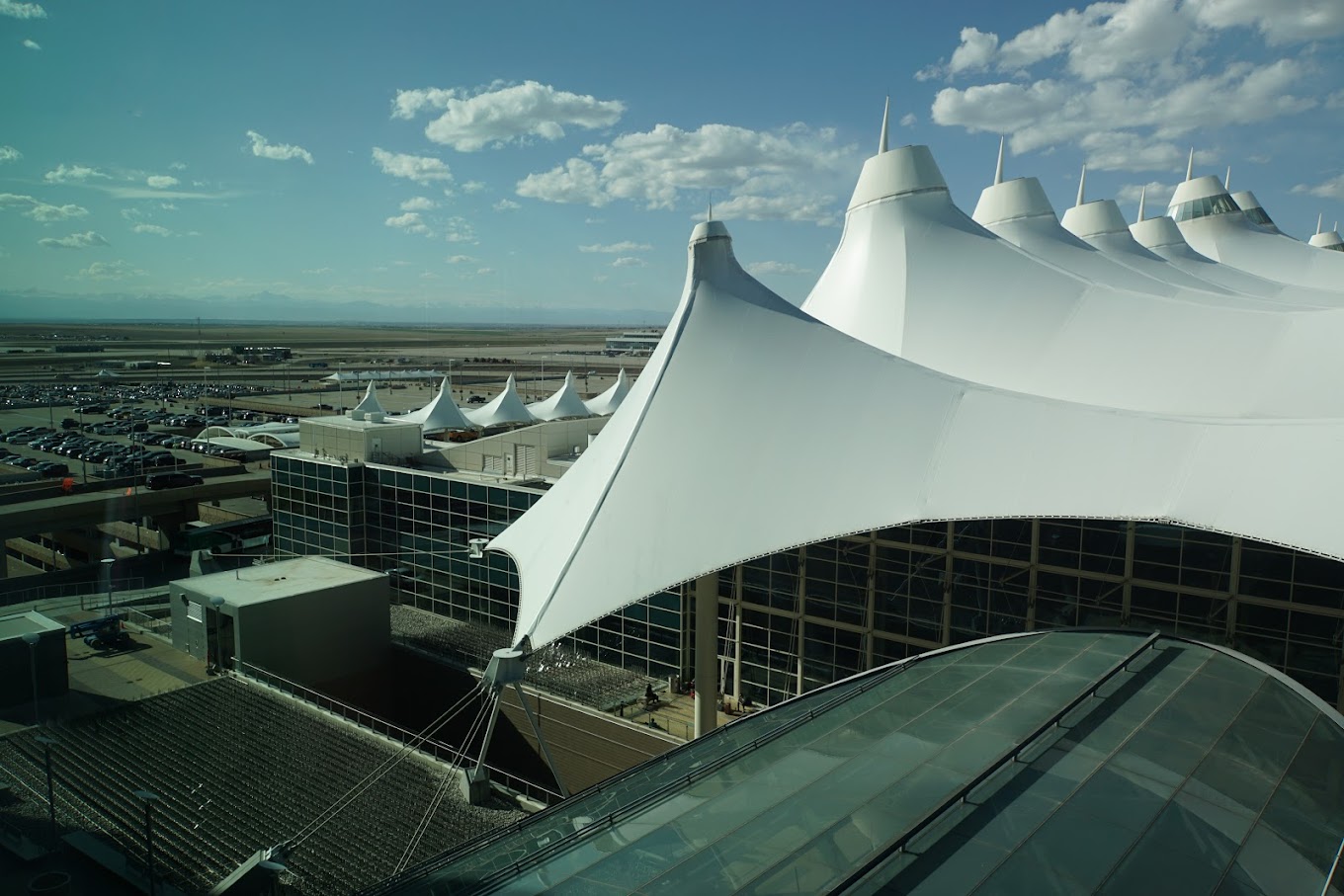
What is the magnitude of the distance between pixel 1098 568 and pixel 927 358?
4.48 metres

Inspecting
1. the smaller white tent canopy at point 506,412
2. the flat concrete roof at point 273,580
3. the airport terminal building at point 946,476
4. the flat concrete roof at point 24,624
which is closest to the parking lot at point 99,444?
the flat concrete roof at point 24,624

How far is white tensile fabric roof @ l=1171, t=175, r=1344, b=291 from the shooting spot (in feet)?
95.7

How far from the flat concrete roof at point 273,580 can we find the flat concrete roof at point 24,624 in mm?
6436

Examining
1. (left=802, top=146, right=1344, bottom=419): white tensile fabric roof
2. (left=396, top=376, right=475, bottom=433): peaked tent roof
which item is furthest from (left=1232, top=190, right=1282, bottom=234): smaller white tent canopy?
(left=396, top=376, right=475, bottom=433): peaked tent roof

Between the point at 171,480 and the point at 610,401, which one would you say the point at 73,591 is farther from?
the point at 610,401

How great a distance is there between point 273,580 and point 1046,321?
671 inches

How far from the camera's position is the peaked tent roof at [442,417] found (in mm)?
39000

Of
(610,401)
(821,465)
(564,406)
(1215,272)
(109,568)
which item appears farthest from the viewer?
(610,401)

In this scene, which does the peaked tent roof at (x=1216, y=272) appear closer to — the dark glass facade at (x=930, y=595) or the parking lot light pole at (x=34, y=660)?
the dark glass facade at (x=930, y=595)

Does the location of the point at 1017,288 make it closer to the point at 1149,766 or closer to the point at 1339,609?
the point at 1339,609

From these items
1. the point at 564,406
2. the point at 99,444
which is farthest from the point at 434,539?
the point at 564,406

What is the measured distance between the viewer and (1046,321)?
49.2ft

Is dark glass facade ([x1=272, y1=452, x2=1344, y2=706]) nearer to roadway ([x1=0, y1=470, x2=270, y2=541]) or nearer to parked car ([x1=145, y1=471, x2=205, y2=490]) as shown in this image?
parked car ([x1=145, y1=471, x2=205, y2=490])

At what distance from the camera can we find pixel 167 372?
1552cm
